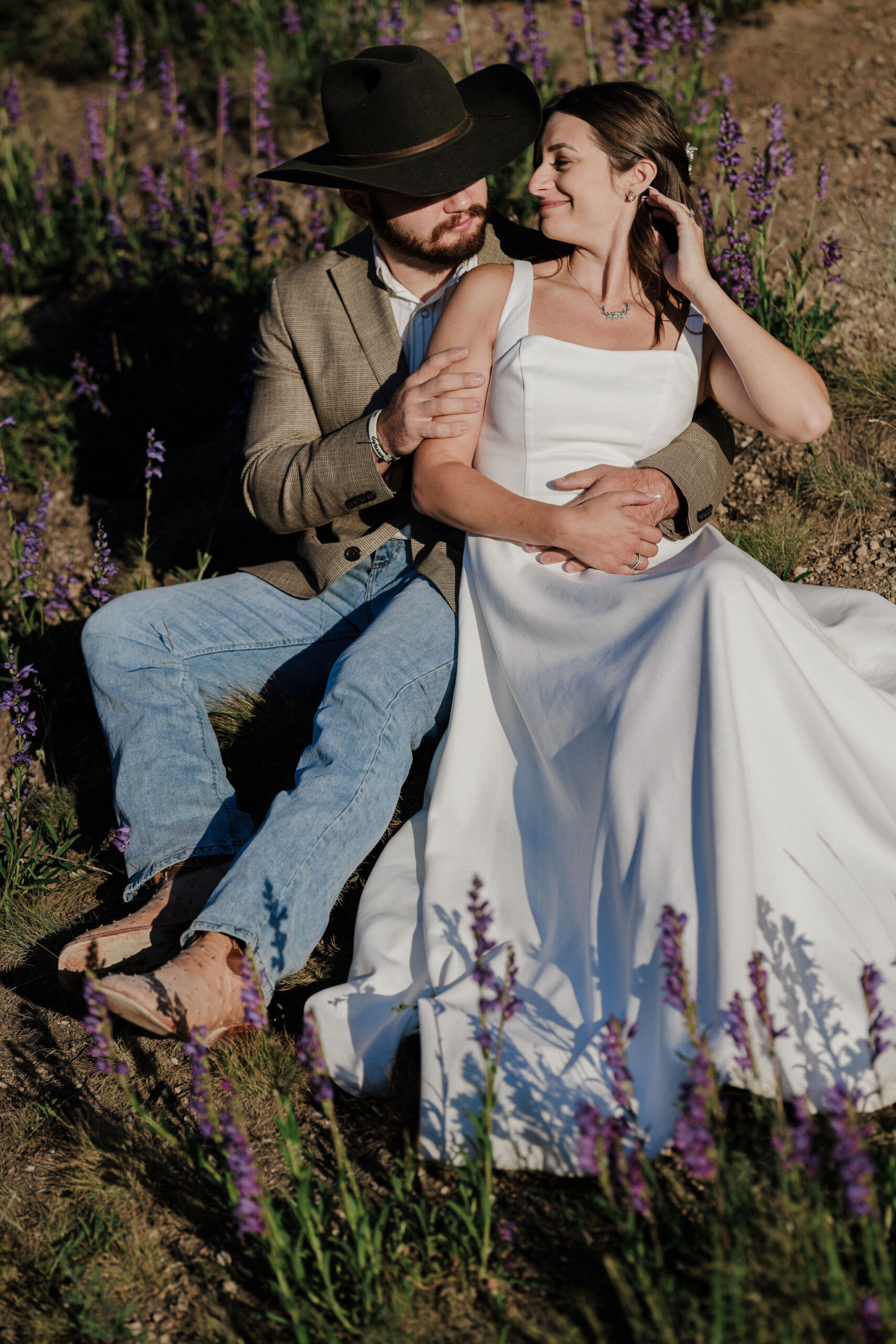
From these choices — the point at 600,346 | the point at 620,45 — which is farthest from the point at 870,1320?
the point at 620,45

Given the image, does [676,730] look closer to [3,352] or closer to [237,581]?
[237,581]

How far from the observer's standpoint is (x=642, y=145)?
2602mm

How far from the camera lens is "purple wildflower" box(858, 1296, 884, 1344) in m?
1.24

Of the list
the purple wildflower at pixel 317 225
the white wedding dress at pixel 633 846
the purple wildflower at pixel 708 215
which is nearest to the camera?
the white wedding dress at pixel 633 846

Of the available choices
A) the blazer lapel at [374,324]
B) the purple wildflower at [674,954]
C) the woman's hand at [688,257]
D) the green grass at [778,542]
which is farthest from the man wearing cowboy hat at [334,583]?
the purple wildflower at [674,954]

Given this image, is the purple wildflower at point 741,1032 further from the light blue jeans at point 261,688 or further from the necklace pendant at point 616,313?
the necklace pendant at point 616,313

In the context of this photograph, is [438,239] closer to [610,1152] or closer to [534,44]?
[534,44]

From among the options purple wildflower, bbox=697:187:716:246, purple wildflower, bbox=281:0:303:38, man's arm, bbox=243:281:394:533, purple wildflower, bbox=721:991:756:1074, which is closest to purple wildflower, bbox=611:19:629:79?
purple wildflower, bbox=697:187:716:246

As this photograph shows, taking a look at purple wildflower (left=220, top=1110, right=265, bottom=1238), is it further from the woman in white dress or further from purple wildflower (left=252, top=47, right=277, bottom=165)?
purple wildflower (left=252, top=47, right=277, bottom=165)

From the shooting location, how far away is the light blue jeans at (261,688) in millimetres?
2225

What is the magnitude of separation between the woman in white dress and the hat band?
0.33 metres

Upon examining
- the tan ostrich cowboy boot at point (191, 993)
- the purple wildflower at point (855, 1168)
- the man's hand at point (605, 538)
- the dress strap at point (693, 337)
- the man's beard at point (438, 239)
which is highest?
the man's beard at point (438, 239)

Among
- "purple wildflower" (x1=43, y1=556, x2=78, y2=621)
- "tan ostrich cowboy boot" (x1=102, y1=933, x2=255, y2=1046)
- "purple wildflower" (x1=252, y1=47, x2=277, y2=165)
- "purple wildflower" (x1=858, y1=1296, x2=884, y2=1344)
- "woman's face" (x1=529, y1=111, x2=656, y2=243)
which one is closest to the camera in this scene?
"purple wildflower" (x1=858, y1=1296, x2=884, y2=1344)

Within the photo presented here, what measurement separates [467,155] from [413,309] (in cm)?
41
